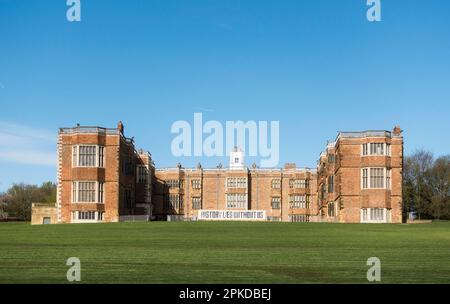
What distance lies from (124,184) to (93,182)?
287 inches

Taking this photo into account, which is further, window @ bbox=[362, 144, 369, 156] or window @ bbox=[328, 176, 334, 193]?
window @ bbox=[328, 176, 334, 193]

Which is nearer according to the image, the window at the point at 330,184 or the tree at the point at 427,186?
the window at the point at 330,184

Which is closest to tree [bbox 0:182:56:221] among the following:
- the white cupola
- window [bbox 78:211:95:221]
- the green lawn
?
the white cupola

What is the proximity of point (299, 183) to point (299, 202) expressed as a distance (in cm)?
264

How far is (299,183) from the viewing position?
303 feet

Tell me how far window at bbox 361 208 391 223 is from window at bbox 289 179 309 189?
28.5m

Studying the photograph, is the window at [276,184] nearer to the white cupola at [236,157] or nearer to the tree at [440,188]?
the white cupola at [236,157]

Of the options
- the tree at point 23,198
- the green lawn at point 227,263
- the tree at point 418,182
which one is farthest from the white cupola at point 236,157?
the green lawn at point 227,263

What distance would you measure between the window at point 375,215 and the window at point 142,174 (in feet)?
99.8

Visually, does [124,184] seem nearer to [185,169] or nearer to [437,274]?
[185,169]

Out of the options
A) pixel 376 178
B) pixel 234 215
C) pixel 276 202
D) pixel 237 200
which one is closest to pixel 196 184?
pixel 237 200

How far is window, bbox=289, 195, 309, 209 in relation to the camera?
92.2m

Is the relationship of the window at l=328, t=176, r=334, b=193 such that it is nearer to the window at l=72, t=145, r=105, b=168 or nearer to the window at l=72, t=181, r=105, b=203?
the window at l=72, t=181, r=105, b=203

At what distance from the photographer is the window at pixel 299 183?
92000mm
